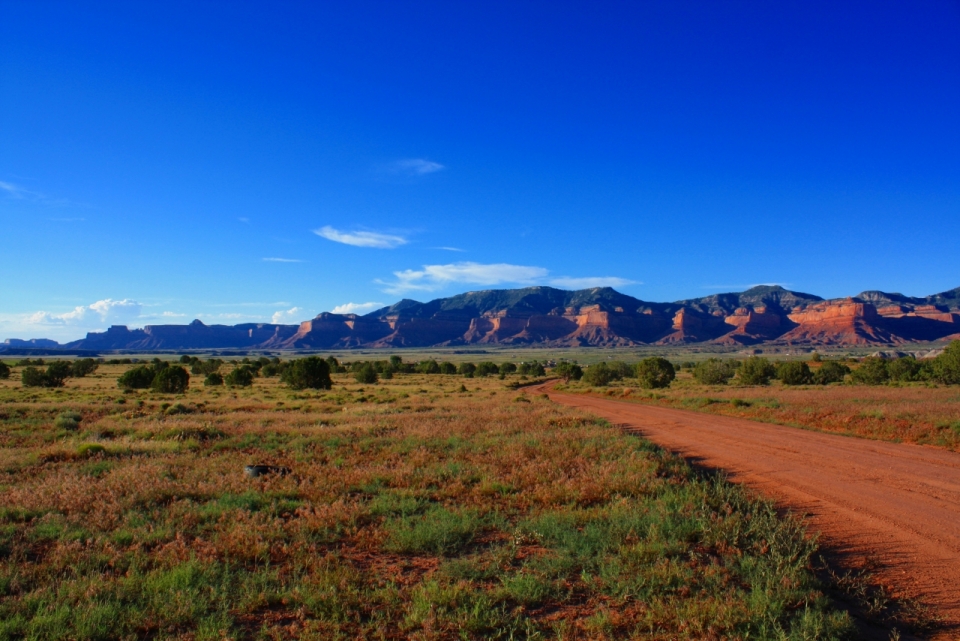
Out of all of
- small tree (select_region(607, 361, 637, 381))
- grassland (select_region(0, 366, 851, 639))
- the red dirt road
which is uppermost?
grassland (select_region(0, 366, 851, 639))

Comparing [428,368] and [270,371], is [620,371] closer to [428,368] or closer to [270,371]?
[428,368]

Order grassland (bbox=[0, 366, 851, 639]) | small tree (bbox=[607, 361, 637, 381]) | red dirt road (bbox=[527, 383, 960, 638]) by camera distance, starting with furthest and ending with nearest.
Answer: small tree (bbox=[607, 361, 637, 381]) → red dirt road (bbox=[527, 383, 960, 638]) → grassland (bbox=[0, 366, 851, 639])

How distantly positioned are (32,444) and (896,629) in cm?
2051

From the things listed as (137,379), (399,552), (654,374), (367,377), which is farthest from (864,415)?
(137,379)

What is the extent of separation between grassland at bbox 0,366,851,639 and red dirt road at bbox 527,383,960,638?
40.5 inches

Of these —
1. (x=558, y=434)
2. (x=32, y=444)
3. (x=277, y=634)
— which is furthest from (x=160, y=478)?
(x=558, y=434)

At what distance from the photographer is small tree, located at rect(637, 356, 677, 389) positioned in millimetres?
51719

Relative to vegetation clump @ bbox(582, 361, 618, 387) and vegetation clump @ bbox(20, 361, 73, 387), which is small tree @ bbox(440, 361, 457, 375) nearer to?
vegetation clump @ bbox(582, 361, 618, 387)

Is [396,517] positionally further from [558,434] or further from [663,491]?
[558,434]

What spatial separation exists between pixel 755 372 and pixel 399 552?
60.2 m

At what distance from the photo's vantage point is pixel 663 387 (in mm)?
51969

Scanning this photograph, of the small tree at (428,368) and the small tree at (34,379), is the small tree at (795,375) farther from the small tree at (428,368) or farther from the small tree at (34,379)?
the small tree at (34,379)

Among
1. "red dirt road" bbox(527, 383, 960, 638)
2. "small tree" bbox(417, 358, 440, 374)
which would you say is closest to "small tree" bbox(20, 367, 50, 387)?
"small tree" bbox(417, 358, 440, 374)

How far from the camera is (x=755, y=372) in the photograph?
191 feet
